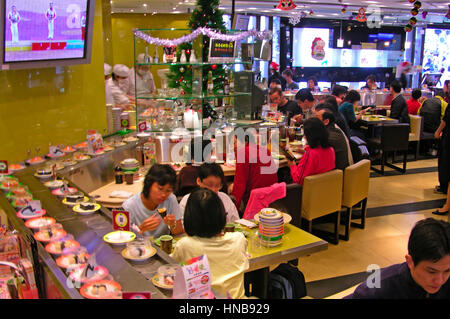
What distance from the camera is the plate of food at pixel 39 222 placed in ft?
8.85

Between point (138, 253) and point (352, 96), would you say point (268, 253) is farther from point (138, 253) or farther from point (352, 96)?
point (352, 96)

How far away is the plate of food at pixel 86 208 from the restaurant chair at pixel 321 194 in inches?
94.3

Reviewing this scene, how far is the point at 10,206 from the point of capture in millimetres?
3102

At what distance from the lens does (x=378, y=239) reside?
5254 millimetres

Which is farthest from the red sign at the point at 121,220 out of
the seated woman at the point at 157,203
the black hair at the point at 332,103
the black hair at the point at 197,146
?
the black hair at the point at 332,103

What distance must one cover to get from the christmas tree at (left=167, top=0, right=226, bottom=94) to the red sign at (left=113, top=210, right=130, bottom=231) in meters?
2.87

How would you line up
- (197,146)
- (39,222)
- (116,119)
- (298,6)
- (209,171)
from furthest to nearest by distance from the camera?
1. (298,6)
2. (116,119)
3. (197,146)
4. (209,171)
5. (39,222)

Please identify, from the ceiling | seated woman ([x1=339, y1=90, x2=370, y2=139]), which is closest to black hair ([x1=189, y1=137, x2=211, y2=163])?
seated woman ([x1=339, y1=90, x2=370, y2=139])

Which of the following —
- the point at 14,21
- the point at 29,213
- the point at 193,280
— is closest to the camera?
the point at 193,280

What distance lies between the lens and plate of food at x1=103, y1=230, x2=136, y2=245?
8.30ft

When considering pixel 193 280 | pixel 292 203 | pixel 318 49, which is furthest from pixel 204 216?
pixel 318 49

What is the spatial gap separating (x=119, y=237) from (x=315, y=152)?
276 centimetres

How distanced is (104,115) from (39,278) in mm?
3421
